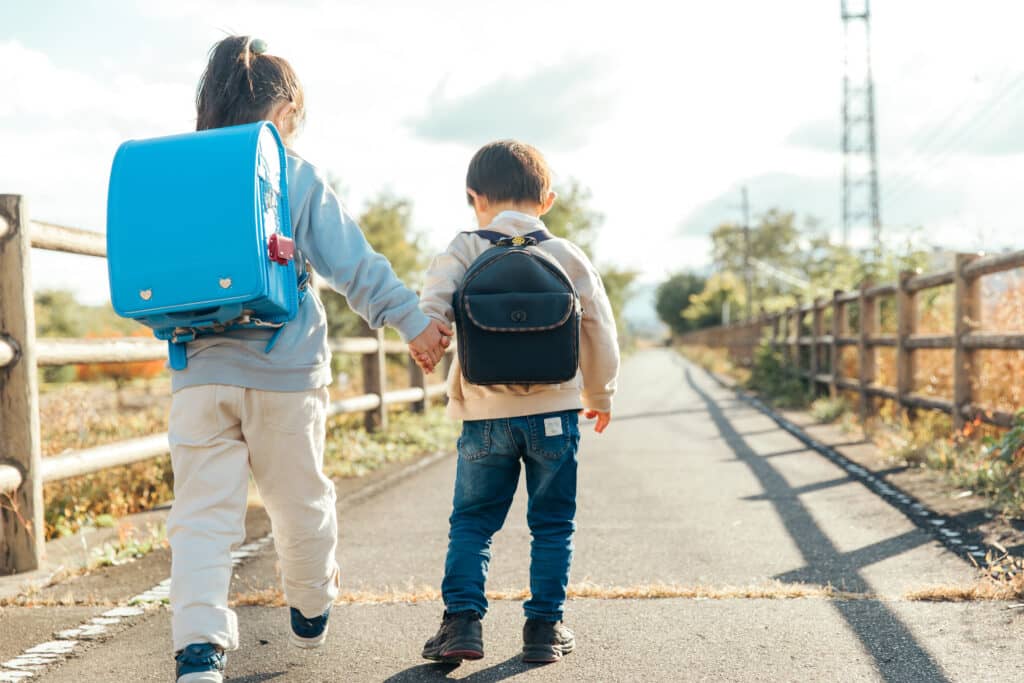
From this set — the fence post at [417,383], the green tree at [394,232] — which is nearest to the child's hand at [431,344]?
the fence post at [417,383]

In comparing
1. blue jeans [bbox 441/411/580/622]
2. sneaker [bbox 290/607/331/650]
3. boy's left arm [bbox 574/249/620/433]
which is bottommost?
sneaker [bbox 290/607/331/650]

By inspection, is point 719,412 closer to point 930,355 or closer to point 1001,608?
point 930,355

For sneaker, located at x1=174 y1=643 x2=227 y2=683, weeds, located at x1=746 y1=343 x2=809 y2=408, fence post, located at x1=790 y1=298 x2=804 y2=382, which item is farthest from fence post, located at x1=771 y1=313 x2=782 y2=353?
sneaker, located at x1=174 y1=643 x2=227 y2=683

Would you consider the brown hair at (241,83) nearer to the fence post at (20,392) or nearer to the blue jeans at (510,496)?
the blue jeans at (510,496)

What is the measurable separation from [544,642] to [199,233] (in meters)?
1.41

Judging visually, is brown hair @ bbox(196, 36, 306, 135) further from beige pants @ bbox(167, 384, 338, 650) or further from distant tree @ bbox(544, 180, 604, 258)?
distant tree @ bbox(544, 180, 604, 258)

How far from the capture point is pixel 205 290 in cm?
241

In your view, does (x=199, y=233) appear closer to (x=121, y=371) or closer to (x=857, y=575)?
(x=857, y=575)

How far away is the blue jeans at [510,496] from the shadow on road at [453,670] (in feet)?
0.49

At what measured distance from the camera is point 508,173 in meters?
3.01

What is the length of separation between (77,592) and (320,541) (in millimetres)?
1528

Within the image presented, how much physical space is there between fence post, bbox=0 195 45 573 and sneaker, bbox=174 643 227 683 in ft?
6.23

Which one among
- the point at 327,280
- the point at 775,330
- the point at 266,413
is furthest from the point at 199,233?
the point at 775,330

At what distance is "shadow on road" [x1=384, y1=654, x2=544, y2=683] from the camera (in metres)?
2.68
